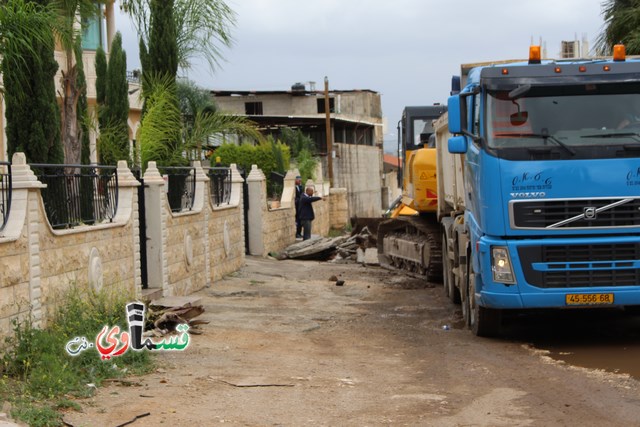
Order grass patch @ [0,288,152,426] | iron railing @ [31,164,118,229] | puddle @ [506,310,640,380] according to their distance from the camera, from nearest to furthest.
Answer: grass patch @ [0,288,152,426], puddle @ [506,310,640,380], iron railing @ [31,164,118,229]

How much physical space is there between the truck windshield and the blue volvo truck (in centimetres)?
1

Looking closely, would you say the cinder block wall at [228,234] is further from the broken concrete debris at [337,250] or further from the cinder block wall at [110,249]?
the broken concrete debris at [337,250]

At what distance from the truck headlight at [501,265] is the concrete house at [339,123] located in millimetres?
37099

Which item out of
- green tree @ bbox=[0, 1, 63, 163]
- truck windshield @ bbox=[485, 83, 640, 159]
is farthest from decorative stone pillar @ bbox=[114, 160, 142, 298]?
truck windshield @ bbox=[485, 83, 640, 159]

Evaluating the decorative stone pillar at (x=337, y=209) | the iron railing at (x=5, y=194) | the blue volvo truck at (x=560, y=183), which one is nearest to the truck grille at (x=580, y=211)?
the blue volvo truck at (x=560, y=183)

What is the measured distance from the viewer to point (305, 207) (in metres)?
31.4

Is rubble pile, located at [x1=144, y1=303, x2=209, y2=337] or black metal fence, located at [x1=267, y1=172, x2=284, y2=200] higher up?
black metal fence, located at [x1=267, y1=172, x2=284, y2=200]

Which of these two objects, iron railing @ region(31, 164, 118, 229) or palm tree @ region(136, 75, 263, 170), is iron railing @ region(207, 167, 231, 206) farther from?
iron railing @ region(31, 164, 118, 229)

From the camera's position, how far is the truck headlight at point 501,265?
39.5 ft

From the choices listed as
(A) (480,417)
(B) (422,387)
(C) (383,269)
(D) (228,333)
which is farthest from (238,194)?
(A) (480,417)

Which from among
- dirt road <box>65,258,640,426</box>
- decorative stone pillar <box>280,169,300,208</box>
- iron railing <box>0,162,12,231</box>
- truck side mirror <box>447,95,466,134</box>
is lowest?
dirt road <box>65,258,640,426</box>

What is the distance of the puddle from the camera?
11.3m

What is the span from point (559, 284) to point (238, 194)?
1246cm

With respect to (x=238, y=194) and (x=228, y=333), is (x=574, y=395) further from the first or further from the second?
(x=238, y=194)
